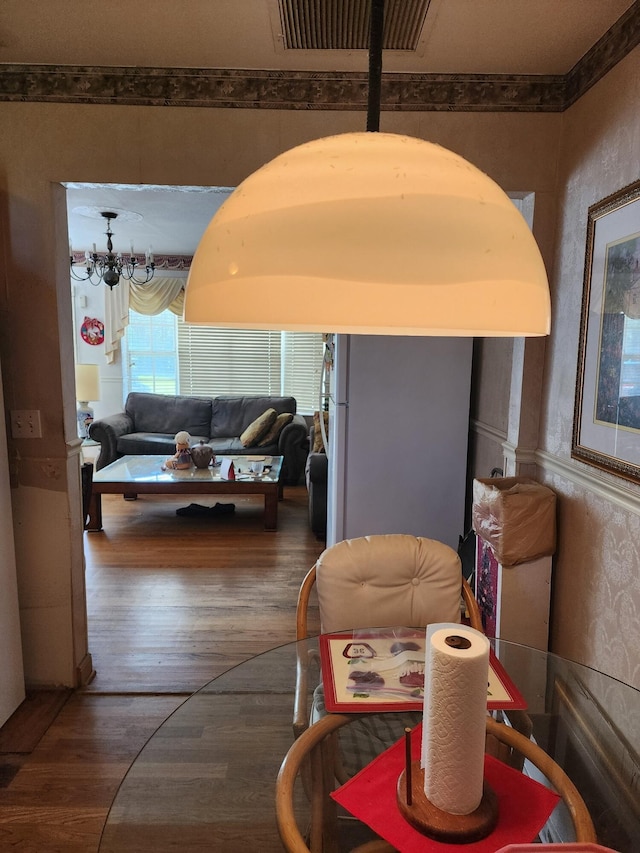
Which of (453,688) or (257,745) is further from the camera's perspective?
(257,745)

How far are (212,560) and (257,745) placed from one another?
2575 millimetres

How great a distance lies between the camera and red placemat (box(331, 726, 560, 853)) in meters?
0.84

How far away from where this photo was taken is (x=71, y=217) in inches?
183

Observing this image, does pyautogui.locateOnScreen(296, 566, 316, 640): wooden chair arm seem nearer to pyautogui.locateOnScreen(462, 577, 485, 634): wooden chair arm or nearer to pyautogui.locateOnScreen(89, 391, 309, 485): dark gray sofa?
pyautogui.locateOnScreen(462, 577, 485, 634): wooden chair arm

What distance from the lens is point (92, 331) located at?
6.51 m

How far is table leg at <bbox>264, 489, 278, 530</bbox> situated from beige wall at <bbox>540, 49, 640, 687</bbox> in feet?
8.10

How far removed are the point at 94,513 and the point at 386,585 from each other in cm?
325

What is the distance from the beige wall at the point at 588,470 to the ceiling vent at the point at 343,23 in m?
0.65

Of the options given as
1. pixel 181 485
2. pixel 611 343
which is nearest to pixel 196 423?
pixel 181 485

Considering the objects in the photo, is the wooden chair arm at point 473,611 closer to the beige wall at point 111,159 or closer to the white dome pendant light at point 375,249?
the white dome pendant light at point 375,249

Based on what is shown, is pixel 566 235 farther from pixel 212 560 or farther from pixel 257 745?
pixel 212 560

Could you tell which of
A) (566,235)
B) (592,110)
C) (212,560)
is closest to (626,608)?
(566,235)

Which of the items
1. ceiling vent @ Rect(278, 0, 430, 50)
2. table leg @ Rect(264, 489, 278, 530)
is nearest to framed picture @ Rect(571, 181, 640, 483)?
ceiling vent @ Rect(278, 0, 430, 50)

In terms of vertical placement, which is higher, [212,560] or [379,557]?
[379,557]
